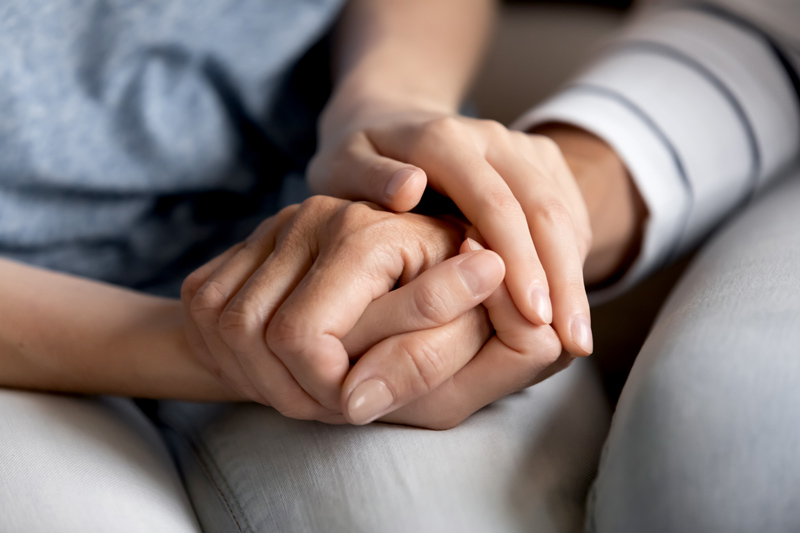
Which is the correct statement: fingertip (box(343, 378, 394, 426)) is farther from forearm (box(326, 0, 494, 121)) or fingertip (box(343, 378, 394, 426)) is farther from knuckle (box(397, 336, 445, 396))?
forearm (box(326, 0, 494, 121))

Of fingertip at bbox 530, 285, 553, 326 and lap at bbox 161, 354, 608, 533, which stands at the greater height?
fingertip at bbox 530, 285, 553, 326

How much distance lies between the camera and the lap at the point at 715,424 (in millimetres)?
264

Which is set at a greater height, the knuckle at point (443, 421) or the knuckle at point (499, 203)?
the knuckle at point (499, 203)

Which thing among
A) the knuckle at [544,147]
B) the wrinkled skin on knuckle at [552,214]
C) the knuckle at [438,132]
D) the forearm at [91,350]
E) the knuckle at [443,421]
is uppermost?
the knuckle at [438,132]

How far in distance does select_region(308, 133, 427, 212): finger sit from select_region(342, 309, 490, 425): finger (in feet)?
0.32

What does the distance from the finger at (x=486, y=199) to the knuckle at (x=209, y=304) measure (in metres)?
0.17

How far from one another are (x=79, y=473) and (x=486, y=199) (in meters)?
0.32

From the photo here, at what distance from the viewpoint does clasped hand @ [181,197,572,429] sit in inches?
13.5

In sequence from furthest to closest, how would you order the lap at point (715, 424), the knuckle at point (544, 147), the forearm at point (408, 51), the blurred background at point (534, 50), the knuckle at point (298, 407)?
the blurred background at point (534, 50) → the forearm at point (408, 51) → the knuckle at point (544, 147) → the knuckle at point (298, 407) → the lap at point (715, 424)

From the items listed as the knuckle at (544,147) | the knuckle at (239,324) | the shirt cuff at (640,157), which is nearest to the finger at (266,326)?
the knuckle at (239,324)

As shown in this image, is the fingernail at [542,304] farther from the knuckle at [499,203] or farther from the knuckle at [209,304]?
the knuckle at [209,304]

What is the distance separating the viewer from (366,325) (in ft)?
1.20

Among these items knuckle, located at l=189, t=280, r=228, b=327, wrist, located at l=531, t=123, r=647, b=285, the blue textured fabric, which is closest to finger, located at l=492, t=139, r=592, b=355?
wrist, located at l=531, t=123, r=647, b=285

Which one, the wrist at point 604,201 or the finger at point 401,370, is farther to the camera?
the wrist at point 604,201
